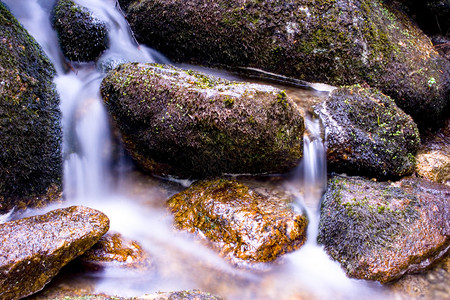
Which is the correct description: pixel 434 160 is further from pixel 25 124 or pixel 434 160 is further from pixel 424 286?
pixel 25 124

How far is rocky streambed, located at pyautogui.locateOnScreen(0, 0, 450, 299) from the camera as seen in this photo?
11.3ft

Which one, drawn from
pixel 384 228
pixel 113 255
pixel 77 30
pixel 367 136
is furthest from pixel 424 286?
pixel 77 30

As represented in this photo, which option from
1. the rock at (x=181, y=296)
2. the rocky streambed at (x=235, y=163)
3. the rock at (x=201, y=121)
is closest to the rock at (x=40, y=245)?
the rocky streambed at (x=235, y=163)

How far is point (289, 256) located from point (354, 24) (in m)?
3.77

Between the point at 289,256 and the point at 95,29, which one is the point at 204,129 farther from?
the point at 95,29

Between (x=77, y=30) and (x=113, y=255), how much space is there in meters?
3.93

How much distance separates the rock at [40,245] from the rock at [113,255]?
17cm

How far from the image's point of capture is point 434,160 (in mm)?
4836

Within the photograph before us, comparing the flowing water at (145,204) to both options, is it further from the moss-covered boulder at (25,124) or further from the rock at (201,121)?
the rock at (201,121)

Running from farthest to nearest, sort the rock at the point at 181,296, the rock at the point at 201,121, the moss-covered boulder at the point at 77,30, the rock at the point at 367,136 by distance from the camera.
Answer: the moss-covered boulder at the point at 77,30 < the rock at the point at 367,136 < the rock at the point at 201,121 < the rock at the point at 181,296

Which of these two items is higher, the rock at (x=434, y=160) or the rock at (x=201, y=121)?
the rock at (x=201, y=121)

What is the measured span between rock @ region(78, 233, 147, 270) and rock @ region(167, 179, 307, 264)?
615 millimetres

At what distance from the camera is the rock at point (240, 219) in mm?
3670

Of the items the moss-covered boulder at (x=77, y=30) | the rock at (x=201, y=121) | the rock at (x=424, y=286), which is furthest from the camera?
the moss-covered boulder at (x=77, y=30)
